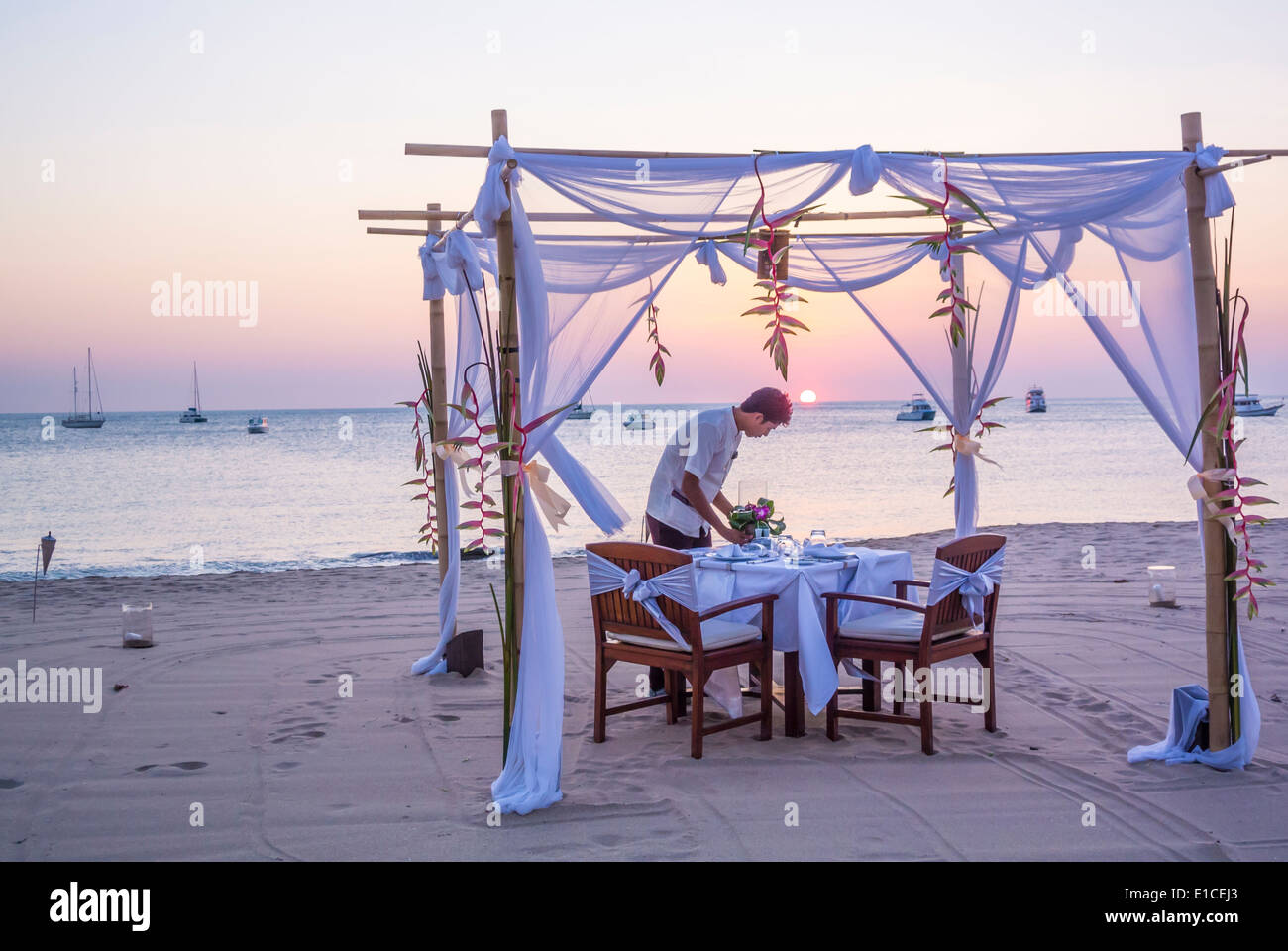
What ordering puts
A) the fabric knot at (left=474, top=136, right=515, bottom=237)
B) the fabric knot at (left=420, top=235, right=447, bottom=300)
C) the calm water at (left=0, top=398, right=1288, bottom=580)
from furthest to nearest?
the calm water at (left=0, top=398, right=1288, bottom=580) < the fabric knot at (left=420, top=235, right=447, bottom=300) < the fabric knot at (left=474, top=136, right=515, bottom=237)

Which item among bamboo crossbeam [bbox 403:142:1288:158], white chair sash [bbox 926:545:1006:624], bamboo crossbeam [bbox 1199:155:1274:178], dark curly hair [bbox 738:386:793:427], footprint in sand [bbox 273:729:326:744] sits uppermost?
bamboo crossbeam [bbox 403:142:1288:158]

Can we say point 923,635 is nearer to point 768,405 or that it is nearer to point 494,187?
point 768,405

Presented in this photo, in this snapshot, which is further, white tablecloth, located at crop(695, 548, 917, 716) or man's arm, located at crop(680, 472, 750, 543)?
man's arm, located at crop(680, 472, 750, 543)

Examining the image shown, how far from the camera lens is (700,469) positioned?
5.09m

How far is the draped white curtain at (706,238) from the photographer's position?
378 centimetres

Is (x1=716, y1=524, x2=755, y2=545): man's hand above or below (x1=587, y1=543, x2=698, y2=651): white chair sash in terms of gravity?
above

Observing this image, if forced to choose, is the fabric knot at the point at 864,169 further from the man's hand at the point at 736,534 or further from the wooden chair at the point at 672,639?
the man's hand at the point at 736,534

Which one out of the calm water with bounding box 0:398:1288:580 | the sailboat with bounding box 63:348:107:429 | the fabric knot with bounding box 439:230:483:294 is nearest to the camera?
the fabric knot with bounding box 439:230:483:294

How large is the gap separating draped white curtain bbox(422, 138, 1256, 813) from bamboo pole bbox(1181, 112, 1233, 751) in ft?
0.25

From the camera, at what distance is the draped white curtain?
378 cm

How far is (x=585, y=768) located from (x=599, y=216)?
7.49 ft

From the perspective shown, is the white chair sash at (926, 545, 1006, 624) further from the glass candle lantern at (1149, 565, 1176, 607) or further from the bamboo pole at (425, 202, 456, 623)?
the glass candle lantern at (1149, 565, 1176, 607)

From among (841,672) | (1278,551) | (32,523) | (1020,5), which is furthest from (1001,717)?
(32,523)

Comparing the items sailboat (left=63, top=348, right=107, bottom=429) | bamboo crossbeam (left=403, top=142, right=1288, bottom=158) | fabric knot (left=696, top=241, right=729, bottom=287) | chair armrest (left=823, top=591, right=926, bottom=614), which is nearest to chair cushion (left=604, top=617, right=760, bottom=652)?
chair armrest (left=823, top=591, right=926, bottom=614)
